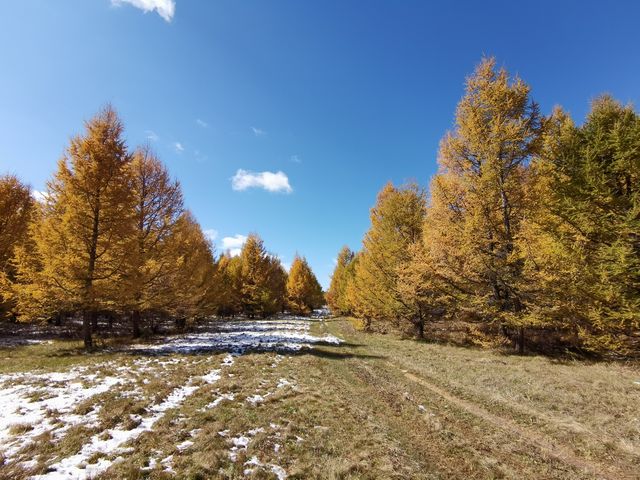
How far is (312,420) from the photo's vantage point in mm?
7320

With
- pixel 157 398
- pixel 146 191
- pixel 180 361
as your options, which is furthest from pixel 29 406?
pixel 146 191

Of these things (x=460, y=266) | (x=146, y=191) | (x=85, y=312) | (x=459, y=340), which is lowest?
(x=459, y=340)

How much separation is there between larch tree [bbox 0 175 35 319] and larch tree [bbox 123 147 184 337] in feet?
30.5

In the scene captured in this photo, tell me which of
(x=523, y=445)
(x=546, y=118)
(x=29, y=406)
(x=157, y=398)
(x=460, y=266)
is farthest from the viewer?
(x=460, y=266)

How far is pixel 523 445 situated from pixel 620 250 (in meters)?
9.17

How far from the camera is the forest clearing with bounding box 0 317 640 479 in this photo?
5195mm

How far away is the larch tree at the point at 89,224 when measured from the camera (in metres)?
14.8

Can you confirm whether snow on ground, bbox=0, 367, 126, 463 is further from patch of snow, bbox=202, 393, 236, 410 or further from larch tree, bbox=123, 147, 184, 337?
larch tree, bbox=123, 147, 184, 337

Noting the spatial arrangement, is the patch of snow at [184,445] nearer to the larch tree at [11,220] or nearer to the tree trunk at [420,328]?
the tree trunk at [420,328]

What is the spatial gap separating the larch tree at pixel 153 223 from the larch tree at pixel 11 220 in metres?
9.28

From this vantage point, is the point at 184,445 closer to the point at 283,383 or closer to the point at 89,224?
the point at 283,383

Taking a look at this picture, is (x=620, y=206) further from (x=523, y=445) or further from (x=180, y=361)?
(x=180, y=361)

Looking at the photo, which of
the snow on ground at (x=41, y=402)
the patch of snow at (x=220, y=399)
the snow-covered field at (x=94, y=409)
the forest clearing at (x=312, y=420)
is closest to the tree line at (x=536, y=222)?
the forest clearing at (x=312, y=420)

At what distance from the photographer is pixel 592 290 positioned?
12.5 m
